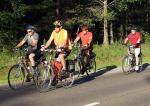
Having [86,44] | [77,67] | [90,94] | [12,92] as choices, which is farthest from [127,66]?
[12,92]

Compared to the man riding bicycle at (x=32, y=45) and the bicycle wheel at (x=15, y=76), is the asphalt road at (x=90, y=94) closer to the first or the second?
the bicycle wheel at (x=15, y=76)

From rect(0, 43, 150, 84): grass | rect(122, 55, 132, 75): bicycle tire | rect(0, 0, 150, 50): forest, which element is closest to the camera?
rect(122, 55, 132, 75): bicycle tire

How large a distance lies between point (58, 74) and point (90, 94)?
1.37m

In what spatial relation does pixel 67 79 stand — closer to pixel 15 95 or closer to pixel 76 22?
pixel 15 95

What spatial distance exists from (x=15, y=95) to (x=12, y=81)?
1.11m

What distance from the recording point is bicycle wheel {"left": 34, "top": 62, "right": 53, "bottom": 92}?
14.7 meters

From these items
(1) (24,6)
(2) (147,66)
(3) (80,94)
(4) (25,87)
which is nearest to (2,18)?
(1) (24,6)

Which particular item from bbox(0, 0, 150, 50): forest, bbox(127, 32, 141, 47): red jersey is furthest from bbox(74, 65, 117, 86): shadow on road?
bbox(0, 0, 150, 50): forest

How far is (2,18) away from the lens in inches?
1162

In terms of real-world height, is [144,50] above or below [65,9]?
below

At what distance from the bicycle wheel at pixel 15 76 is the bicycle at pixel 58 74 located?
91 cm

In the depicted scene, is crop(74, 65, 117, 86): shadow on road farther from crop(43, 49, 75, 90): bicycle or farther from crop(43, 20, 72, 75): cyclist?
crop(43, 20, 72, 75): cyclist

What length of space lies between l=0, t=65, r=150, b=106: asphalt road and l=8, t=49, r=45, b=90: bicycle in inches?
10.2

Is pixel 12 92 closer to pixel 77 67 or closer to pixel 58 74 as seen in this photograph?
pixel 58 74
